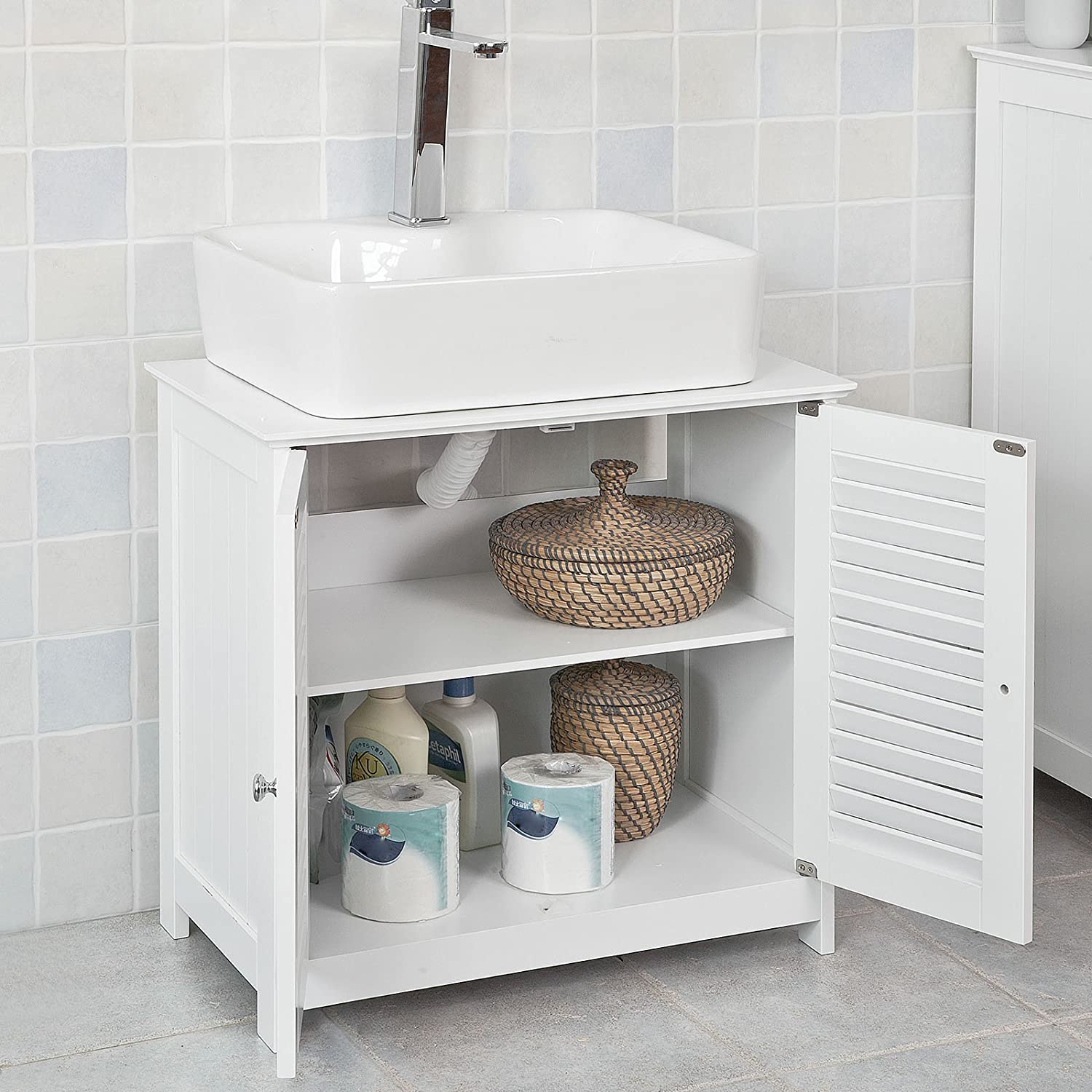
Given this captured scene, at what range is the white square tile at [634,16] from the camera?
7.44ft

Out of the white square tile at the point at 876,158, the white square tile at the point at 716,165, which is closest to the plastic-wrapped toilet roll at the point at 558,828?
the white square tile at the point at 716,165

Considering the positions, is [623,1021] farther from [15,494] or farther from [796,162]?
[796,162]

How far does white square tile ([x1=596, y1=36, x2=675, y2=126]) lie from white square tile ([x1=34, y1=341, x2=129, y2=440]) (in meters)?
0.70

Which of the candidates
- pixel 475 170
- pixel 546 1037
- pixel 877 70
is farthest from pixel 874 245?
pixel 546 1037

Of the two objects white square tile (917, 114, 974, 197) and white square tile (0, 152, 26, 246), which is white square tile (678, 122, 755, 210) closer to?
white square tile (917, 114, 974, 197)

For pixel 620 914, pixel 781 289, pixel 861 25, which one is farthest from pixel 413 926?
pixel 861 25

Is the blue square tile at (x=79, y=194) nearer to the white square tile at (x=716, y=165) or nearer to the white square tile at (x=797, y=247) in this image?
the white square tile at (x=716, y=165)

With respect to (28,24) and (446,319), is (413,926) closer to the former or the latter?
(446,319)

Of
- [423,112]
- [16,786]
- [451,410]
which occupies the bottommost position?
[16,786]

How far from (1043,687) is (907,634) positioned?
660mm

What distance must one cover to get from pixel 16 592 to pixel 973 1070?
1.24m

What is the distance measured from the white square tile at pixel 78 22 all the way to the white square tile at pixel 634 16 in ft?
1.99

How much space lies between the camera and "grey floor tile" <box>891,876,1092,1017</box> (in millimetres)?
2055

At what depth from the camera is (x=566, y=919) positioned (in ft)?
6.70
